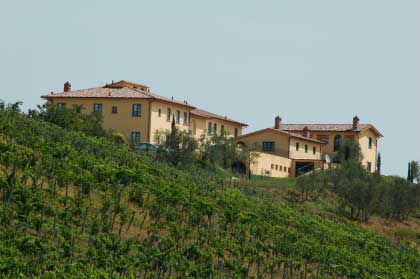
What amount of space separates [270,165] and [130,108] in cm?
1185

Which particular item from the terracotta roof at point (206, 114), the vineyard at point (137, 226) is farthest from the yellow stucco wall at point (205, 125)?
the vineyard at point (137, 226)

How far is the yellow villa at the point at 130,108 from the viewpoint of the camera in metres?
66.9

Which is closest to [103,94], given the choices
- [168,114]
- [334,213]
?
[168,114]

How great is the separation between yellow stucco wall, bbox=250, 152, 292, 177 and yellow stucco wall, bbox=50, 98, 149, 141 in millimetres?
8614

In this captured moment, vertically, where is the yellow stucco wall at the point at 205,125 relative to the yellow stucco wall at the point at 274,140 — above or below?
above

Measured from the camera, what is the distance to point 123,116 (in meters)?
67.8

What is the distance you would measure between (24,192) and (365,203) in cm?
2965

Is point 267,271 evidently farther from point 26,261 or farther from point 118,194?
point 26,261

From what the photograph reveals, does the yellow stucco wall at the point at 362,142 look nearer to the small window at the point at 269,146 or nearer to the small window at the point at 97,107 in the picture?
the small window at the point at 269,146

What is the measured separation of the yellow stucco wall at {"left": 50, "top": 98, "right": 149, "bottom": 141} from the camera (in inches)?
2638

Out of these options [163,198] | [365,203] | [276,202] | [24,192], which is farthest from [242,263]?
[365,203]

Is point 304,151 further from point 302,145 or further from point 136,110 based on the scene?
point 136,110

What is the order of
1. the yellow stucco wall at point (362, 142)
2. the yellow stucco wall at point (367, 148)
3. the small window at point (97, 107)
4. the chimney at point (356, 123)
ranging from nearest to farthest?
the small window at point (97, 107) → the yellow stucco wall at point (362, 142) → the yellow stucco wall at point (367, 148) → the chimney at point (356, 123)

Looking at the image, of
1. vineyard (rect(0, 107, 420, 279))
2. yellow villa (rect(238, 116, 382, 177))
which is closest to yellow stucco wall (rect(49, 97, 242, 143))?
yellow villa (rect(238, 116, 382, 177))
